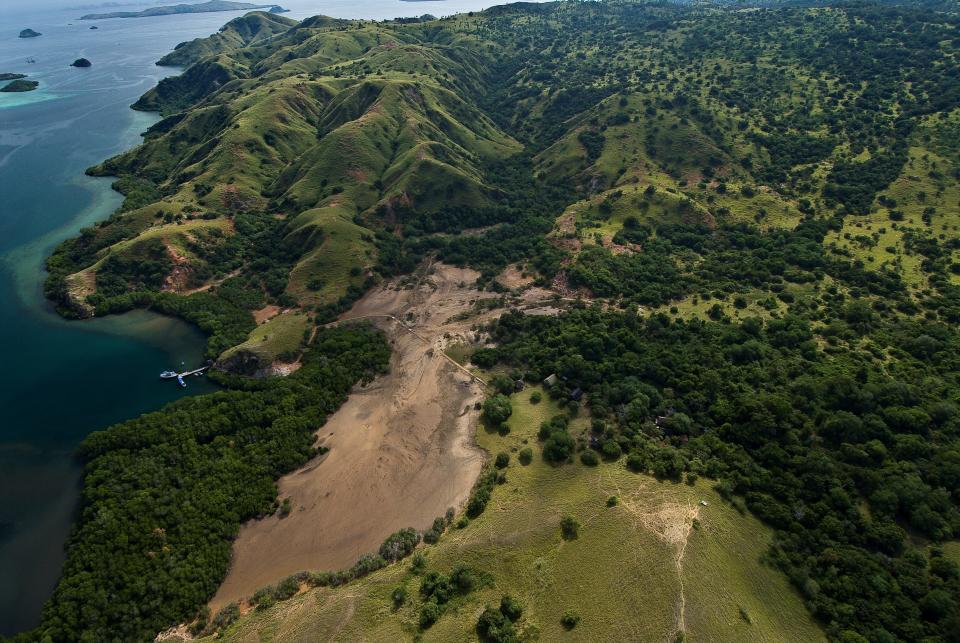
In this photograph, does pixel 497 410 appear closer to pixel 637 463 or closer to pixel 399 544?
pixel 637 463

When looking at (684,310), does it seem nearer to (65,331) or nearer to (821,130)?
(821,130)

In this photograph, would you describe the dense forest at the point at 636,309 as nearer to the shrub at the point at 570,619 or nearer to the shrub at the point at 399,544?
the shrub at the point at 570,619

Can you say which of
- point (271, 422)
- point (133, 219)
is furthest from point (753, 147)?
point (133, 219)

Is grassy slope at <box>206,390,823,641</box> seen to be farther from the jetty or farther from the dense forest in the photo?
the jetty

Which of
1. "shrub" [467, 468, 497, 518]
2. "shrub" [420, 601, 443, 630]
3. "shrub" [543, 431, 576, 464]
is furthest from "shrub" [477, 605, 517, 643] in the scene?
"shrub" [543, 431, 576, 464]

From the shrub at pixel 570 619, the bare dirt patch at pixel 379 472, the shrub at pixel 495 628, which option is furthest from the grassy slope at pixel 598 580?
the bare dirt patch at pixel 379 472

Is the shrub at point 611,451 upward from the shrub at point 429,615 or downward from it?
upward
